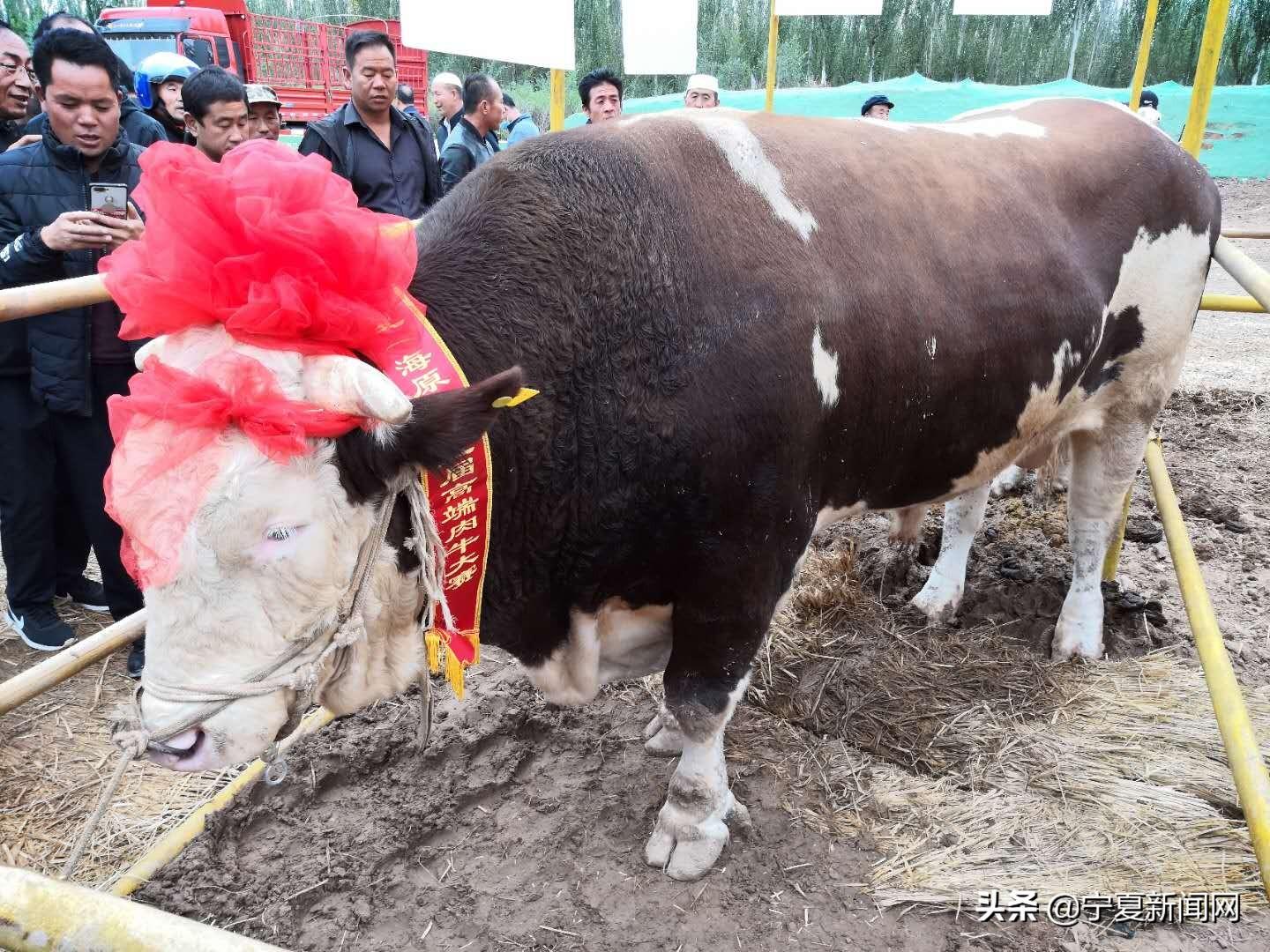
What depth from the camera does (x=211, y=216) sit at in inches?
61.9

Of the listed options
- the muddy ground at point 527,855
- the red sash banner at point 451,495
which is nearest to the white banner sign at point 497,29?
the red sash banner at point 451,495

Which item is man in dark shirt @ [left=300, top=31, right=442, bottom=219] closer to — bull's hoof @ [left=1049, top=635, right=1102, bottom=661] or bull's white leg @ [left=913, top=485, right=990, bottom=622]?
bull's white leg @ [left=913, top=485, right=990, bottom=622]

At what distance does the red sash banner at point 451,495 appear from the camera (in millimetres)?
1712

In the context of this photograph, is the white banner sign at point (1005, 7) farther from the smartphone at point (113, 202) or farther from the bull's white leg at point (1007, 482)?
the smartphone at point (113, 202)

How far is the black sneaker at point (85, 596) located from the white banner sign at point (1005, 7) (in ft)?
19.4

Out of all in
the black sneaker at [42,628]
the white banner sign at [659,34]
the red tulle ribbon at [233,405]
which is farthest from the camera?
the white banner sign at [659,34]

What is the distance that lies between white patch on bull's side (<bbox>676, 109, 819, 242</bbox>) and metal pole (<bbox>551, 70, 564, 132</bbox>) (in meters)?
1.21

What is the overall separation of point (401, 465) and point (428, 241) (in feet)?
2.14

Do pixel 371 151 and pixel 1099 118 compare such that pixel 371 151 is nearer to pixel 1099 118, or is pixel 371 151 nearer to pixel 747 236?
pixel 747 236

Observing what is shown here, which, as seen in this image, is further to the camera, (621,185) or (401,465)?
(621,185)

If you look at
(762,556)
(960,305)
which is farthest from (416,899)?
(960,305)

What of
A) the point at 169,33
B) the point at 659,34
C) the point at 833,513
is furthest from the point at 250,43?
the point at 833,513

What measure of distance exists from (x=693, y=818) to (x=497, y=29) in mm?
2835

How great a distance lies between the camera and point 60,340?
3.16 m
